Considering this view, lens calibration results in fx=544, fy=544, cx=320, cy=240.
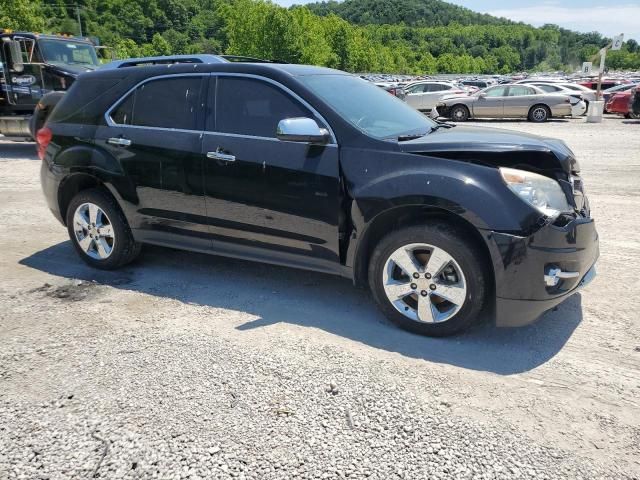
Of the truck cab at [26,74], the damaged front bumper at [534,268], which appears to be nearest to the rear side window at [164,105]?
the damaged front bumper at [534,268]

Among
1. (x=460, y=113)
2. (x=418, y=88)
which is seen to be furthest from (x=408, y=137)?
(x=418, y=88)

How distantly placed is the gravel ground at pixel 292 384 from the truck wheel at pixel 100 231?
206 millimetres

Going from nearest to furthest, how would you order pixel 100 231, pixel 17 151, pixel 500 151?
pixel 500 151 → pixel 100 231 → pixel 17 151

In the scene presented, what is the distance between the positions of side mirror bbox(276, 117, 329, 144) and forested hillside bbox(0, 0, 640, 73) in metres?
23.6

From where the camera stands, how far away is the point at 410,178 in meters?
3.50

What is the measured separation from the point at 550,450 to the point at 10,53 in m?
13.8

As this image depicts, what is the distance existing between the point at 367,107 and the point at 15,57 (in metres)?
11.3

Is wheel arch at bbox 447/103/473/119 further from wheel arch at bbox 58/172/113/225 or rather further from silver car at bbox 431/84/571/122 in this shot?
wheel arch at bbox 58/172/113/225

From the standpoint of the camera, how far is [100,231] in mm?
4969

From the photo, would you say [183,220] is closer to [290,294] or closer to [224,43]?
[290,294]

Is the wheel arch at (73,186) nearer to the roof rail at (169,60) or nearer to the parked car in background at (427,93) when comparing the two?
the roof rail at (169,60)

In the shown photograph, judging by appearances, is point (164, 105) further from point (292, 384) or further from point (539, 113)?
point (539, 113)

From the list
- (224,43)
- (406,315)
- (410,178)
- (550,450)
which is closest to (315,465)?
(550,450)

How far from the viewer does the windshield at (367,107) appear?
3975 mm
